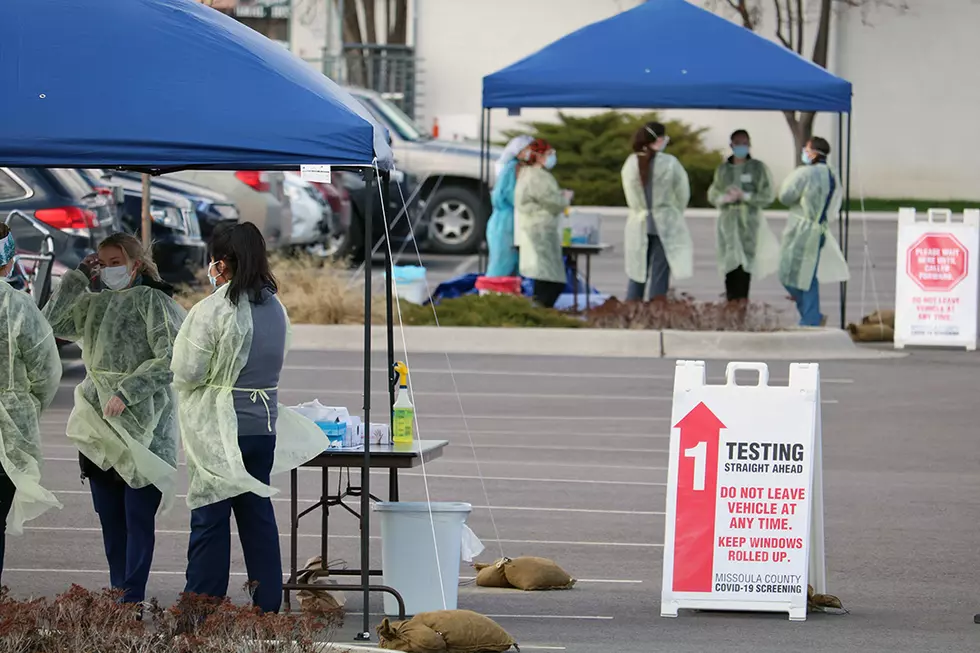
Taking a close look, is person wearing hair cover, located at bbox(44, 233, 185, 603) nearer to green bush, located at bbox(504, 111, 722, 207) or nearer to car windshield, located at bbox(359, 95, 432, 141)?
car windshield, located at bbox(359, 95, 432, 141)

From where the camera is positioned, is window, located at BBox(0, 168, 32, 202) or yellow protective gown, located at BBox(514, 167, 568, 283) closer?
window, located at BBox(0, 168, 32, 202)

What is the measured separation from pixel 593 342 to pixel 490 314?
1121mm

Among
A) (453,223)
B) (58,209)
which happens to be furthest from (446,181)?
(58,209)

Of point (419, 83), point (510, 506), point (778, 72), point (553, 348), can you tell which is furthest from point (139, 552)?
point (419, 83)

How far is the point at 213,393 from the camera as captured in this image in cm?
752

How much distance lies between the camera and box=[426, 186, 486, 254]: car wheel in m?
25.5

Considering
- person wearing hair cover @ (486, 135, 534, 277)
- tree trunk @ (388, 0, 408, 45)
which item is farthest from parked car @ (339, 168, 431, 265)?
tree trunk @ (388, 0, 408, 45)

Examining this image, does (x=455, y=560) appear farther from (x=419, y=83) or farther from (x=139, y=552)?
(x=419, y=83)

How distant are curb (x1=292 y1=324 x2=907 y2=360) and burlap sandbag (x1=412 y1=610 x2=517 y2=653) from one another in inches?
416

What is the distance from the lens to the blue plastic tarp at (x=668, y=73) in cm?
1836

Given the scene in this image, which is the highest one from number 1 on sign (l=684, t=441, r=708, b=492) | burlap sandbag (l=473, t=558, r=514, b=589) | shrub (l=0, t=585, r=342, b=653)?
number 1 on sign (l=684, t=441, r=708, b=492)

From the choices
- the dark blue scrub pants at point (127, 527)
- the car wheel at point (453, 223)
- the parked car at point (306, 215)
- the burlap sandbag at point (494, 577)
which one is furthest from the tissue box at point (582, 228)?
the dark blue scrub pants at point (127, 527)

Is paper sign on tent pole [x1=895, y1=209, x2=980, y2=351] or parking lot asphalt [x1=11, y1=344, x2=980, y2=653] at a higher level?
paper sign on tent pole [x1=895, y1=209, x2=980, y2=351]

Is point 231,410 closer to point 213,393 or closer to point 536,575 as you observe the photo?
point 213,393
